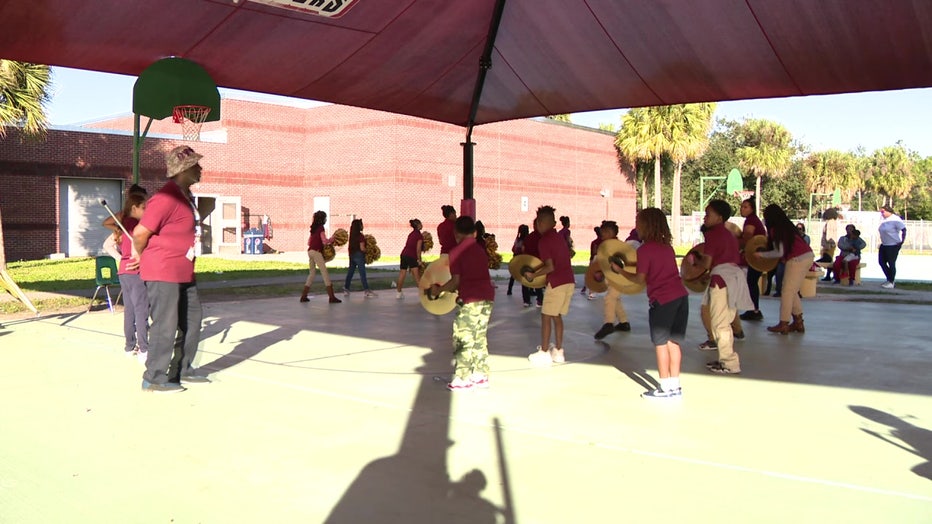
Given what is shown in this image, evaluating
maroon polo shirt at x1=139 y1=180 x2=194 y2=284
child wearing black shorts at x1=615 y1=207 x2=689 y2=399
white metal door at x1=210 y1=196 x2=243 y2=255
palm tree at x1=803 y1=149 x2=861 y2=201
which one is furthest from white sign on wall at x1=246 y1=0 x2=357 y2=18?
palm tree at x1=803 y1=149 x2=861 y2=201

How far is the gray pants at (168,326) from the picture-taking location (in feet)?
23.5

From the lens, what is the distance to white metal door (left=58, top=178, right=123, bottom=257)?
106 ft

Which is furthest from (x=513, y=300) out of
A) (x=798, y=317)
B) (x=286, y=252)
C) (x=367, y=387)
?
(x=286, y=252)

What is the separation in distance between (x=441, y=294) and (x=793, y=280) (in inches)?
221

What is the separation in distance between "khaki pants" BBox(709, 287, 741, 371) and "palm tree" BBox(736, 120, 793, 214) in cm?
6030

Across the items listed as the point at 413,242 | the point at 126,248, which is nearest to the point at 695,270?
the point at 126,248

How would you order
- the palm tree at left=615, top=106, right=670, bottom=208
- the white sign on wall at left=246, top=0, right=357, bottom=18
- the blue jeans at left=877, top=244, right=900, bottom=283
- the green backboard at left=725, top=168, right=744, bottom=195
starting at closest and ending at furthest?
the white sign on wall at left=246, top=0, right=357, bottom=18, the blue jeans at left=877, top=244, right=900, bottom=283, the green backboard at left=725, top=168, right=744, bottom=195, the palm tree at left=615, top=106, right=670, bottom=208

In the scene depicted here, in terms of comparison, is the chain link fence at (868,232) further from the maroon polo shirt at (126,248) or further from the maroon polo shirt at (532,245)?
the maroon polo shirt at (126,248)

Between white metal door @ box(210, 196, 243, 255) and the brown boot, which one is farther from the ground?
white metal door @ box(210, 196, 243, 255)

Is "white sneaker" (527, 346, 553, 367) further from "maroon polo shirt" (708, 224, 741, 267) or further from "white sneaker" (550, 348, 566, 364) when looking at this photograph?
"maroon polo shirt" (708, 224, 741, 267)

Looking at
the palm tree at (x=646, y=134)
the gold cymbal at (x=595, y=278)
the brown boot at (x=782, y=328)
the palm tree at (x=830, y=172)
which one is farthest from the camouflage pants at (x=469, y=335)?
the palm tree at (x=830, y=172)

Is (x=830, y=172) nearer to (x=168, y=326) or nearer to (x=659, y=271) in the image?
(x=659, y=271)

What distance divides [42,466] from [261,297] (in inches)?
466

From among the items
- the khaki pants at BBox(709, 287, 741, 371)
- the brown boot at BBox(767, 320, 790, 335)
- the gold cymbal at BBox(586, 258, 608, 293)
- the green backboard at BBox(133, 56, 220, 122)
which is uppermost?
the green backboard at BBox(133, 56, 220, 122)
